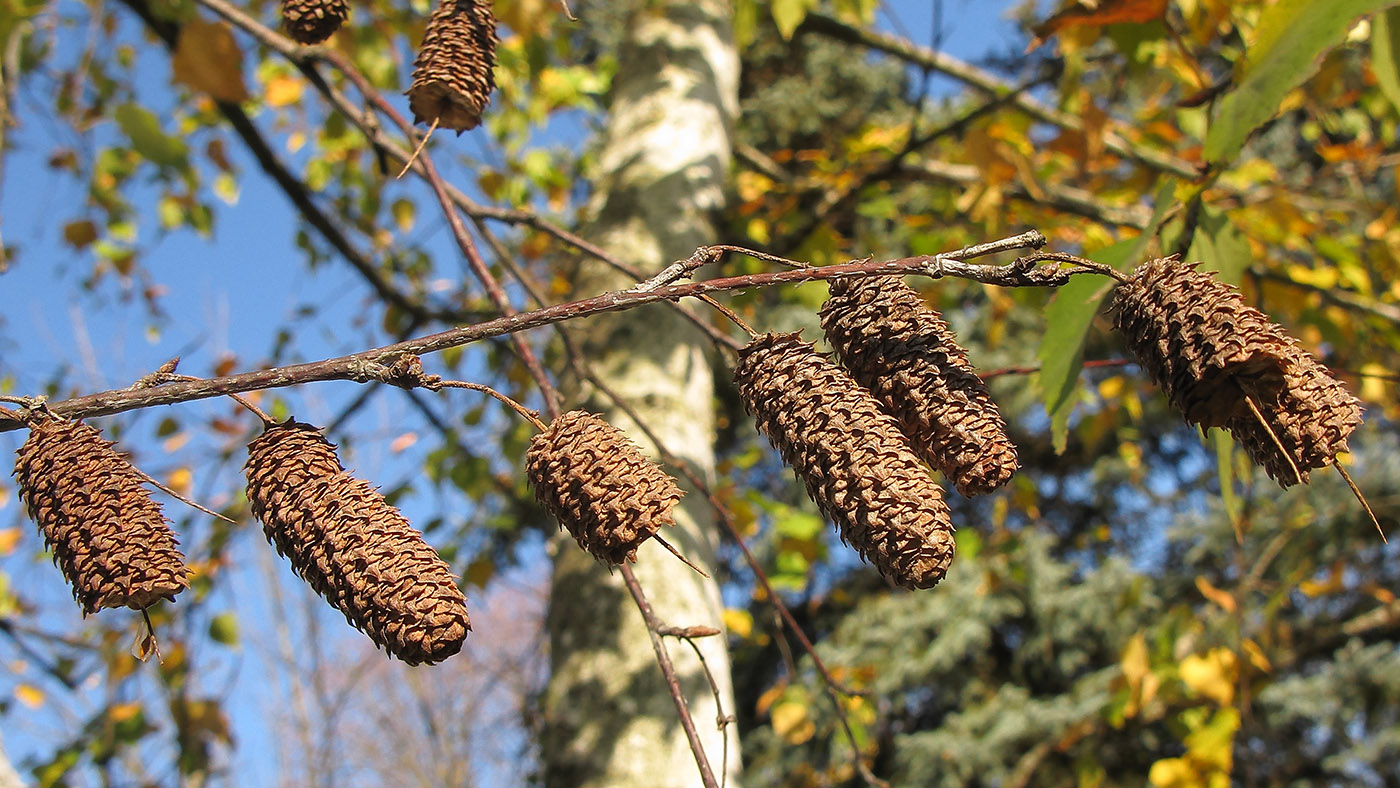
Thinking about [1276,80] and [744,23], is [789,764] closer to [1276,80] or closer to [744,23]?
[744,23]

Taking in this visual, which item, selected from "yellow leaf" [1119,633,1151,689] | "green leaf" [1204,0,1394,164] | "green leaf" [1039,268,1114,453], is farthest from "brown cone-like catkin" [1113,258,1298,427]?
"yellow leaf" [1119,633,1151,689]

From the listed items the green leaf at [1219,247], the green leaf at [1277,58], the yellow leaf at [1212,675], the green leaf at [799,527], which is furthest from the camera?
the green leaf at [799,527]

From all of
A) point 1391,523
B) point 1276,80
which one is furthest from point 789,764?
point 1276,80

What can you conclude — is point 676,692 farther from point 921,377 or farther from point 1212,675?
point 1212,675

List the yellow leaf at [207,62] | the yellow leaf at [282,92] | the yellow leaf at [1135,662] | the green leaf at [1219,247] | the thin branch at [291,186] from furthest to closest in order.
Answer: the yellow leaf at [282,92] < the yellow leaf at [1135,662] < the thin branch at [291,186] < the yellow leaf at [207,62] < the green leaf at [1219,247]

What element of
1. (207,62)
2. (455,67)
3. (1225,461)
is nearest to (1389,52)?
(1225,461)

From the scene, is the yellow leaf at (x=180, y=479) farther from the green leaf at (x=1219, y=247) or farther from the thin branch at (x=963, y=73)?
the green leaf at (x=1219, y=247)

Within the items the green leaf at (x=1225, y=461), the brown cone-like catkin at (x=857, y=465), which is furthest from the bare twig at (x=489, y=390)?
the green leaf at (x=1225, y=461)
